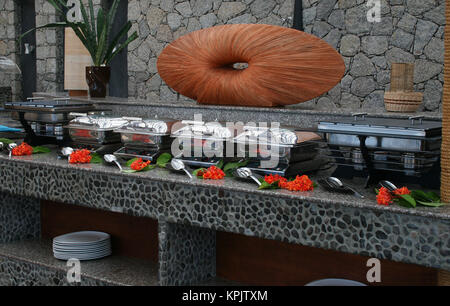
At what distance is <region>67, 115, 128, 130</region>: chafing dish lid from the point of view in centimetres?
243

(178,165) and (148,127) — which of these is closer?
(178,165)

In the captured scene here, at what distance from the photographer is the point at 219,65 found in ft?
8.32

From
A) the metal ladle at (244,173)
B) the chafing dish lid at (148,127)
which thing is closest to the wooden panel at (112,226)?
the chafing dish lid at (148,127)

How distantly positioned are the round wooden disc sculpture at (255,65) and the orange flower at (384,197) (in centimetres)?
78

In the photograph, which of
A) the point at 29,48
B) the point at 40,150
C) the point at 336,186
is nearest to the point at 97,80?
the point at 40,150

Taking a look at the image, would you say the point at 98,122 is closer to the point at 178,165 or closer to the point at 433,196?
the point at 178,165

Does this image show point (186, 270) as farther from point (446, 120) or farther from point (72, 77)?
point (72, 77)

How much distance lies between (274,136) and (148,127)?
23.1 inches

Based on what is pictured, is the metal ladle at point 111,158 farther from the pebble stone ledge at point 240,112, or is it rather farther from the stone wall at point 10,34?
the stone wall at point 10,34

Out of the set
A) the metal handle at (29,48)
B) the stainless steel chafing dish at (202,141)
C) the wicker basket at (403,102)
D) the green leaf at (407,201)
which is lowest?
the green leaf at (407,201)

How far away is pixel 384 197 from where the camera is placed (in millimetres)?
1592

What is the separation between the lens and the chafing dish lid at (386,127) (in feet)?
5.48

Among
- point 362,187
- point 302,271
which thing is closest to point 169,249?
point 302,271

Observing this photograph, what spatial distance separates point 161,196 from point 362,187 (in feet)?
2.30
